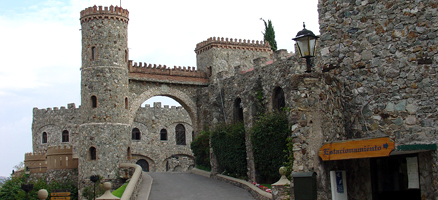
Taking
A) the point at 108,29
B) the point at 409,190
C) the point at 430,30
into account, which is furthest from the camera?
the point at 108,29

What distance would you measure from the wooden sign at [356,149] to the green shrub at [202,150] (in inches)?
866

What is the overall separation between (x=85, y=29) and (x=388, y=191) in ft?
76.9

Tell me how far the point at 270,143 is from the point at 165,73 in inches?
449

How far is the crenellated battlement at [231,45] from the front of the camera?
33.8m

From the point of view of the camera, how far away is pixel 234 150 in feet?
84.5

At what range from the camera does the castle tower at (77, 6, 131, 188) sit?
27.4 metres

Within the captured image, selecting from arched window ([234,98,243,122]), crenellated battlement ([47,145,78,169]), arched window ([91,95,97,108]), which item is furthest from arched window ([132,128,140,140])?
arched window ([234,98,243,122])

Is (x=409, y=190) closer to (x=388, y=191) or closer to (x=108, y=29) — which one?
(x=388, y=191)

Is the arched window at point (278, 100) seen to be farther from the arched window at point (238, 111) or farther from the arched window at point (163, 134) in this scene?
the arched window at point (163, 134)

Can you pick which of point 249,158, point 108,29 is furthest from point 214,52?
point 249,158

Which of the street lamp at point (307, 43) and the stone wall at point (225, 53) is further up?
the stone wall at point (225, 53)

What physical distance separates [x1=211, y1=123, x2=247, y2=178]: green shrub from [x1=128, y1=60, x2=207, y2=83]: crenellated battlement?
227 inches

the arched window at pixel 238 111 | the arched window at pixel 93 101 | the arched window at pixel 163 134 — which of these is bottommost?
the arched window at pixel 163 134

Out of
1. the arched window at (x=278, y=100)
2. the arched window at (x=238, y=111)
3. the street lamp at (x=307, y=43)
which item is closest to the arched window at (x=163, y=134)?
the arched window at (x=238, y=111)
